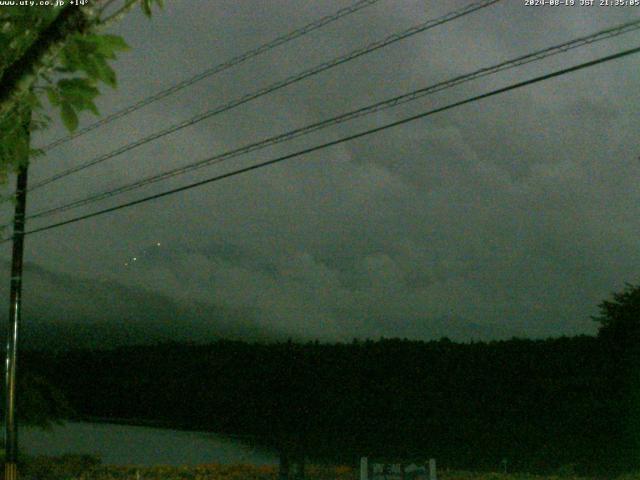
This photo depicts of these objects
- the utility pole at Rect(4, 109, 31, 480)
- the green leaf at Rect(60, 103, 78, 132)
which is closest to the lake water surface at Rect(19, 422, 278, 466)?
the utility pole at Rect(4, 109, 31, 480)

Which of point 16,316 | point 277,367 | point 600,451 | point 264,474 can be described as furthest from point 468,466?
point 16,316

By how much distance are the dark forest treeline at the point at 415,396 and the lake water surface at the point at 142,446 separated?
48.2 inches

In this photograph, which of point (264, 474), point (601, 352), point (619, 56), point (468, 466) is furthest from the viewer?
point (601, 352)

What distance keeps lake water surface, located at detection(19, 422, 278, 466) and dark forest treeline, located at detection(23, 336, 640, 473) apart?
4.02 feet

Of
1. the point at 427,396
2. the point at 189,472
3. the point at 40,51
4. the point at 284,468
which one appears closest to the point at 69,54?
the point at 40,51

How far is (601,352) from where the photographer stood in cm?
2159

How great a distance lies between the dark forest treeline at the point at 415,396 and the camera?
833 inches

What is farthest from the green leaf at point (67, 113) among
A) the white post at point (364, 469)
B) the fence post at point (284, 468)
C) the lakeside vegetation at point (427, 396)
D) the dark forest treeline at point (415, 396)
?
the dark forest treeline at point (415, 396)

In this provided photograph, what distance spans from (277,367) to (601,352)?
942cm

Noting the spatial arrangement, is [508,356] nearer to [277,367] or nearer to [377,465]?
[277,367]

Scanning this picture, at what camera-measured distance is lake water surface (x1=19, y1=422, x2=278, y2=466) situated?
21147 mm

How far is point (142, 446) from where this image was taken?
2411 cm

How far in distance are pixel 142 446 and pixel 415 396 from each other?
7.46m

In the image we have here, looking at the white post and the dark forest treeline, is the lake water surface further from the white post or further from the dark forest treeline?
the white post
